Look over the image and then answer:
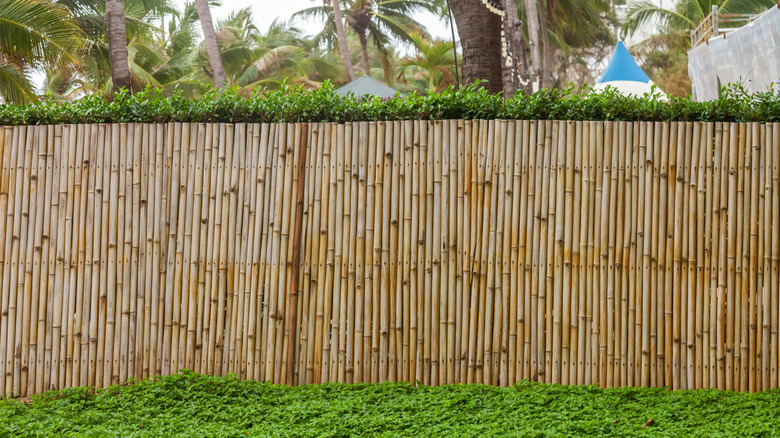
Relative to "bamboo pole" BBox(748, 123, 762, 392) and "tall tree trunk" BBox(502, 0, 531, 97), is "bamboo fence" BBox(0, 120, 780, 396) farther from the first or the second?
"tall tree trunk" BBox(502, 0, 531, 97)

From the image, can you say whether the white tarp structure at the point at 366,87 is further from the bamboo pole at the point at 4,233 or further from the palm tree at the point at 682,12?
the palm tree at the point at 682,12

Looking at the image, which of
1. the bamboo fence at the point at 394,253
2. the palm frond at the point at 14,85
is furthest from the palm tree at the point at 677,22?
the bamboo fence at the point at 394,253

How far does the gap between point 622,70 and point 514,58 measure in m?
8.11

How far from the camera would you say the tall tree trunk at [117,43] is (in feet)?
22.9

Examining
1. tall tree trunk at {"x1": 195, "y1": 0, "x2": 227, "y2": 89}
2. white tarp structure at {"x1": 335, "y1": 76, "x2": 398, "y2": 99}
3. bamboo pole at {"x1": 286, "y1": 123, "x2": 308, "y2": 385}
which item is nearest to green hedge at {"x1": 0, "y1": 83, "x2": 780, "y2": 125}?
bamboo pole at {"x1": 286, "y1": 123, "x2": 308, "y2": 385}

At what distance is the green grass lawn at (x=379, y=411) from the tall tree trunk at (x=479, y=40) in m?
2.91

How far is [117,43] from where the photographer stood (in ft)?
23.1

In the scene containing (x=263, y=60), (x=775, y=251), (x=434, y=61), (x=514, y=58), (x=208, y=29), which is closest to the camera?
(x=775, y=251)

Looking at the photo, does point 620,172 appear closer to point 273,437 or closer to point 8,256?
point 273,437

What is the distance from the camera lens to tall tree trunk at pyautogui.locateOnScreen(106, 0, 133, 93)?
6.96 meters

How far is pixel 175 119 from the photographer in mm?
4062

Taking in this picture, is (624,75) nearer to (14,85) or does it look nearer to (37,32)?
(37,32)

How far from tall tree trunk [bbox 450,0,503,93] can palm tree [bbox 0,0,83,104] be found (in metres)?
5.53

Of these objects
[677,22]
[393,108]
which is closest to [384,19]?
[677,22]
